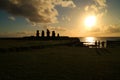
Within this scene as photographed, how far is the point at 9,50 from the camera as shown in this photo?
19641 millimetres

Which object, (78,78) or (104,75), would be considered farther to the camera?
(104,75)

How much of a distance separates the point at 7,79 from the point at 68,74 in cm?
288

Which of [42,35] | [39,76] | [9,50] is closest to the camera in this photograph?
[39,76]

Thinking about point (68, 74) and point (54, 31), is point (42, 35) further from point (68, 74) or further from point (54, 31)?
point (68, 74)

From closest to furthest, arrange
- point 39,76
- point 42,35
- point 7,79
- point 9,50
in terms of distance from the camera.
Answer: point 7,79, point 39,76, point 9,50, point 42,35

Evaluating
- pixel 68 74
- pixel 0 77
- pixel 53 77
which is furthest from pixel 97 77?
pixel 0 77

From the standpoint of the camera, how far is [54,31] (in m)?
73.0

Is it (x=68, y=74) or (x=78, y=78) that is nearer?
(x=78, y=78)

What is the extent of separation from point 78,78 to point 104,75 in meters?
1.41

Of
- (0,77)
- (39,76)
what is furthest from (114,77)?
(0,77)

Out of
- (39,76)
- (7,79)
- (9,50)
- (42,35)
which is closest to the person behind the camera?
(7,79)

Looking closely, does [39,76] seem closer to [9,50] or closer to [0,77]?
[0,77]

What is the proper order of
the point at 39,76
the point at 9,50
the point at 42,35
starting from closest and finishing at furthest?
the point at 39,76, the point at 9,50, the point at 42,35

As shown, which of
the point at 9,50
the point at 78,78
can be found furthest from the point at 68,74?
the point at 9,50
